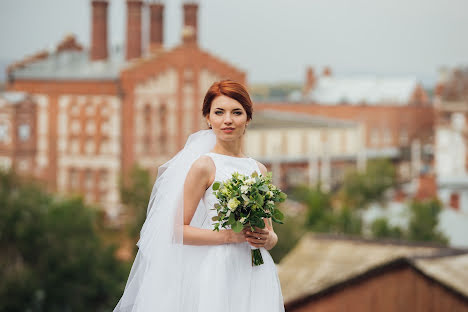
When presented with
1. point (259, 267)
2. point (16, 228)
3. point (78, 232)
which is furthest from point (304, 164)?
point (259, 267)

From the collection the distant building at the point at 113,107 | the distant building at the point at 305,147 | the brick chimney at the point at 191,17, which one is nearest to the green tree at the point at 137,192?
the distant building at the point at 113,107

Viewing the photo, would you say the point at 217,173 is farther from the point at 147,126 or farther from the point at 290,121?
the point at 290,121

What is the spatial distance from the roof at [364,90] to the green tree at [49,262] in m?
42.5

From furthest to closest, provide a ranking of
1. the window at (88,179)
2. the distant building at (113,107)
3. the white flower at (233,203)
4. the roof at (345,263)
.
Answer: the window at (88,179)
the distant building at (113,107)
the roof at (345,263)
the white flower at (233,203)

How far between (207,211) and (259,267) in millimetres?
385

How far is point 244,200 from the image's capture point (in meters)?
3.88

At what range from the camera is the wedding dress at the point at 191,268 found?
13.1 ft

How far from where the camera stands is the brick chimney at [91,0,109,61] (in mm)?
47844

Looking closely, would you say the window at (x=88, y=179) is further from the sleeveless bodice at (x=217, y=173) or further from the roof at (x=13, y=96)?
the sleeveless bodice at (x=217, y=173)

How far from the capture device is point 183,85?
156 ft

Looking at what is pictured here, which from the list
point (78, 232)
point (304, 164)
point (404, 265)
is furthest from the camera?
point (304, 164)

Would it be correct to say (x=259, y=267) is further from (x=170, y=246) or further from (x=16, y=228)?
(x=16, y=228)

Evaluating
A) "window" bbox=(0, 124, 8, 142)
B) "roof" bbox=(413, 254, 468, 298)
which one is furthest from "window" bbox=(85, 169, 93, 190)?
"roof" bbox=(413, 254, 468, 298)

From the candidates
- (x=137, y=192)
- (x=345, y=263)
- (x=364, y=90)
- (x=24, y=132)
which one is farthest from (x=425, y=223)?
(x=364, y=90)
